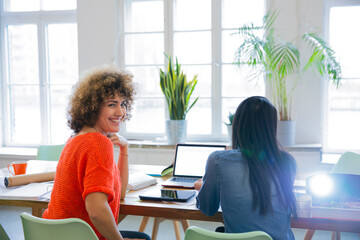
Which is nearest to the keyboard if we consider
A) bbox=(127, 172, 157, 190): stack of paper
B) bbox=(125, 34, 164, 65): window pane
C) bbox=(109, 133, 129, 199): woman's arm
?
bbox=(127, 172, 157, 190): stack of paper

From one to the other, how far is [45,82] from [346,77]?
3.49 m

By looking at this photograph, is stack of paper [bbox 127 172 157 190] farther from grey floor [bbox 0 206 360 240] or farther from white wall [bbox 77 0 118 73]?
white wall [bbox 77 0 118 73]

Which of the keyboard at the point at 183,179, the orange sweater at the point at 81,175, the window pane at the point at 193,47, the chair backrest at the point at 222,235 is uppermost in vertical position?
the window pane at the point at 193,47

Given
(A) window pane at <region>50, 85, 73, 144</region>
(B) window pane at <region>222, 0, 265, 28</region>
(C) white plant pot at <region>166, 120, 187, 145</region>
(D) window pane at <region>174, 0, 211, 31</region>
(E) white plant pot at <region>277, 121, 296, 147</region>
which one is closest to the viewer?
(E) white plant pot at <region>277, 121, 296, 147</region>

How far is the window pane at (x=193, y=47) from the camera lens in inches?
167

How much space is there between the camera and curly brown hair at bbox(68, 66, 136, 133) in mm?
1673

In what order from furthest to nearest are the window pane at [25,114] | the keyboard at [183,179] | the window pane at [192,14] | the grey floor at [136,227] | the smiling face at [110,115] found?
the window pane at [25,114], the window pane at [192,14], the grey floor at [136,227], the keyboard at [183,179], the smiling face at [110,115]

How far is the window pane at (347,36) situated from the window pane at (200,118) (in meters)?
1.47

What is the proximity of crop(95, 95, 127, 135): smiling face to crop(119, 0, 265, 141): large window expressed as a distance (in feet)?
8.30

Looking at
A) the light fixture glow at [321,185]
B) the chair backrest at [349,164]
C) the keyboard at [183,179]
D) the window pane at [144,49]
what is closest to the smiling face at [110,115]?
the keyboard at [183,179]

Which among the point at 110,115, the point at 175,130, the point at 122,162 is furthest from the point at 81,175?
the point at 175,130

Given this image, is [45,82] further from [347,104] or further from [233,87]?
[347,104]

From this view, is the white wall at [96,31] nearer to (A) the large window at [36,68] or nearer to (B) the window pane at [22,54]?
(A) the large window at [36,68]

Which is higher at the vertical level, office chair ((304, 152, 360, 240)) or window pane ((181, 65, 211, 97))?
window pane ((181, 65, 211, 97))
